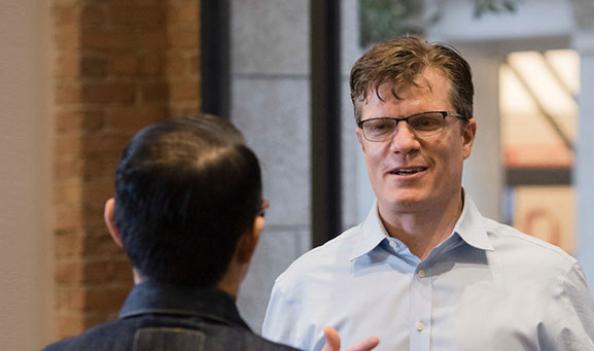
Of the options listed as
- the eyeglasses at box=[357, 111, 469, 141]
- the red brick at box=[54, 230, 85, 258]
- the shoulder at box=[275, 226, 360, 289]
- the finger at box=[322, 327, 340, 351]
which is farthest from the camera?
the red brick at box=[54, 230, 85, 258]

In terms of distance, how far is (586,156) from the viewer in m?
3.61

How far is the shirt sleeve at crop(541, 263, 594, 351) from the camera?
217 cm

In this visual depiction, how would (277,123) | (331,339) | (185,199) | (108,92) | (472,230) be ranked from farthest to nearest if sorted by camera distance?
(277,123) → (108,92) → (472,230) → (331,339) → (185,199)

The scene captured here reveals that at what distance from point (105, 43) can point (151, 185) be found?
2703 mm

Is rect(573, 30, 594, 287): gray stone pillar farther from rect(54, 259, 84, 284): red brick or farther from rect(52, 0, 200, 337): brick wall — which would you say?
rect(54, 259, 84, 284): red brick

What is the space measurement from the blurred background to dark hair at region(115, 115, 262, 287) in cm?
234

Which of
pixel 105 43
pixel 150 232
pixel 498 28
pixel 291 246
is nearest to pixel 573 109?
pixel 498 28

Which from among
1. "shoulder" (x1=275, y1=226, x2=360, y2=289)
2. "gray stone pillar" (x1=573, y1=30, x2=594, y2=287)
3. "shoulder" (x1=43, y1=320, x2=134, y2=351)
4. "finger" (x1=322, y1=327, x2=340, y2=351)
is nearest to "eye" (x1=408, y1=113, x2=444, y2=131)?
"shoulder" (x1=275, y1=226, x2=360, y2=289)

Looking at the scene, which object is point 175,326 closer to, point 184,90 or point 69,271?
point 69,271

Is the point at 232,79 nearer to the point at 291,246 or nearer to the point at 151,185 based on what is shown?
the point at 291,246

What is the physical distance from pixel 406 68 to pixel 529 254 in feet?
1.37

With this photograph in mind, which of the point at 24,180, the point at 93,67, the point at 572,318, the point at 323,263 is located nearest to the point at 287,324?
the point at 323,263

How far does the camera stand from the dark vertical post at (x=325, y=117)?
397cm

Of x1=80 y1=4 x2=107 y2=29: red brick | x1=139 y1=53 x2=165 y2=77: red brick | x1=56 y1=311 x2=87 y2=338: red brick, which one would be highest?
x1=80 y1=4 x2=107 y2=29: red brick
